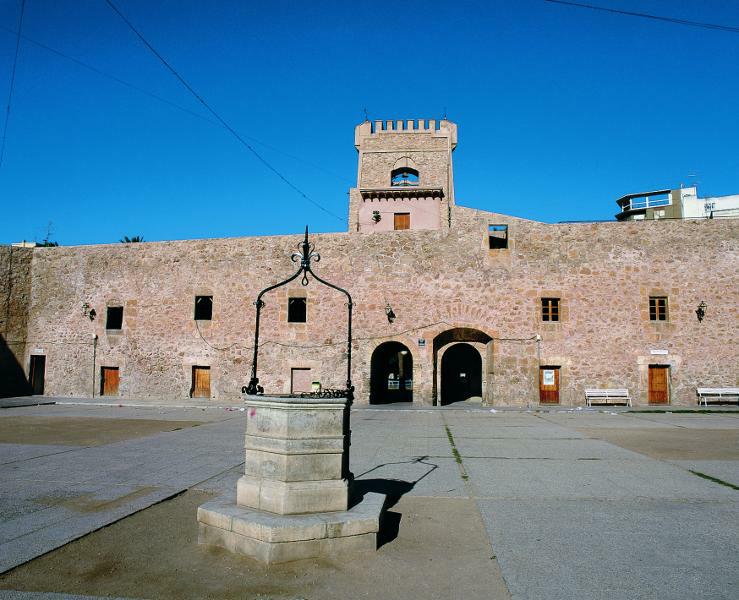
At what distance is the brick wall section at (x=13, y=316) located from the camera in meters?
23.4

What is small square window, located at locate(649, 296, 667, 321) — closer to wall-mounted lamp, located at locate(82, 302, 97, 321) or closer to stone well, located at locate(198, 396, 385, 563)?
stone well, located at locate(198, 396, 385, 563)

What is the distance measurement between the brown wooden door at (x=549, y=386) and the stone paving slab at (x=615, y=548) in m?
14.1

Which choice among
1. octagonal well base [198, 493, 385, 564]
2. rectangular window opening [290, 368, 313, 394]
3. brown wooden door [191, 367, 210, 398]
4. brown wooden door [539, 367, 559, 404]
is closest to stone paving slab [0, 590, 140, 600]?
octagonal well base [198, 493, 385, 564]

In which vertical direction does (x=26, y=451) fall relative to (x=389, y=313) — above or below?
below

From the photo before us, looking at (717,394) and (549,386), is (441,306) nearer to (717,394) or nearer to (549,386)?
(549,386)

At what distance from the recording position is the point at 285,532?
14.6ft

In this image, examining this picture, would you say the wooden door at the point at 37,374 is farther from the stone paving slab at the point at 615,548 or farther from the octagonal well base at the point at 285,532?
the stone paving slab at the point at 615,548

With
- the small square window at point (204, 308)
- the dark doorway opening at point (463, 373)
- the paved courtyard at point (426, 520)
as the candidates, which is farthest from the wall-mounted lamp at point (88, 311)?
the dark doorway opening at point (463, 373)

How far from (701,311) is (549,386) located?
623 cm

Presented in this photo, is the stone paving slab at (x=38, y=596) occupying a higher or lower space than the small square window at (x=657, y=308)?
lower

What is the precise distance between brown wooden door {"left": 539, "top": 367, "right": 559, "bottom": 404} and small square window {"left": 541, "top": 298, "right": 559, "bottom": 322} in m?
Result: 1.93

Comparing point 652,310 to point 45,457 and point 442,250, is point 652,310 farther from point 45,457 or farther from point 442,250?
point 45,457

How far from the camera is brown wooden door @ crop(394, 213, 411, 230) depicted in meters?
31.2

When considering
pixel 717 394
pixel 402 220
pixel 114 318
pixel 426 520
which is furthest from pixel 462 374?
pixel 426 520
